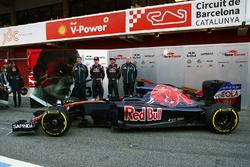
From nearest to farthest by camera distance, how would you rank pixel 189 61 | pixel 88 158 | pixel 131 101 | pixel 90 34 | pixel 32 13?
pixel 88 158 → pixel 131 101 → pixel 189 61 → pixel 90 34 → pixel 32 13

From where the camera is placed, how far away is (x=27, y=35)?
35.9ft

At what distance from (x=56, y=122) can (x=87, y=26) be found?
620cm

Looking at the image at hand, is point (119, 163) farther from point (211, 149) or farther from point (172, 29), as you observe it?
point (172, 29)

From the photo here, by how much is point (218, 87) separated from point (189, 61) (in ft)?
9.35

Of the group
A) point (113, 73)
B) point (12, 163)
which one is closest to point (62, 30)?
point (113, 73)

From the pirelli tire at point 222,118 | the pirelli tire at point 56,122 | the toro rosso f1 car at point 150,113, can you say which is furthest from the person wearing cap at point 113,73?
the pirelli tire at point 222,118

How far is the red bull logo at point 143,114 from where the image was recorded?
388cm

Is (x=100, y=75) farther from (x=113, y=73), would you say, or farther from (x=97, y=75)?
(x=113, y=73)

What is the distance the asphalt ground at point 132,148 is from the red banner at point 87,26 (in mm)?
5364

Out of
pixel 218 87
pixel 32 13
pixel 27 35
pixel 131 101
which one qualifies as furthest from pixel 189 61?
pixel 32 13

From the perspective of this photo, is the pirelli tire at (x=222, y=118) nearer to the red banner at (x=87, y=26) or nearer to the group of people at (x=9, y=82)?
the red banner at (x=87, y=26)

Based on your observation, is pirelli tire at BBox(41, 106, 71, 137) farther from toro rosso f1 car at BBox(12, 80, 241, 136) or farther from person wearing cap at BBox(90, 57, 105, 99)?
person wearing cap at BBox(90, 57, 105, 99)

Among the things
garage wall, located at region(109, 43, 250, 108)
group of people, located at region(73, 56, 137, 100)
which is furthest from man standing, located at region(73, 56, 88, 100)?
garage wall, located at region(109, 43, 250, 108)

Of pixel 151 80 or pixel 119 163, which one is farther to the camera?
pixel 151 80
